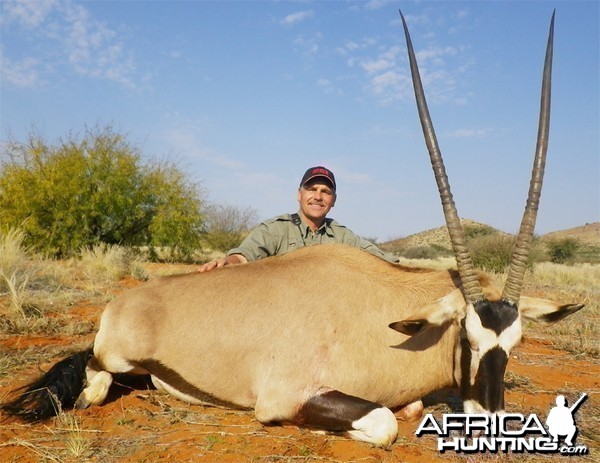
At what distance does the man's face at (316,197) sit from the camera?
19.3 feet

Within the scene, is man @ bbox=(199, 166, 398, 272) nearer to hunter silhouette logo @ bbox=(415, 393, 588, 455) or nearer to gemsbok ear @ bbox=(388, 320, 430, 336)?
gemsbok ear @ bbox=(388, 320, 430, 336)

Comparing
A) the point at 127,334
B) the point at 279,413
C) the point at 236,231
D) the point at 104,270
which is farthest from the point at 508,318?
the point at 236,231

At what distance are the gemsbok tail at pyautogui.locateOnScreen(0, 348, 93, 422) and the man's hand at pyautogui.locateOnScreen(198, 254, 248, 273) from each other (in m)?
1.25

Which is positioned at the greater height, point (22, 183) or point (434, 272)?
point (22, 183)

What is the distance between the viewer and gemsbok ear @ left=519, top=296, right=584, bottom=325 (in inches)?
134

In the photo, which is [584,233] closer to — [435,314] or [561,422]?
[561,422]

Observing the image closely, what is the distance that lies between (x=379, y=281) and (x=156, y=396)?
→ 2053mm

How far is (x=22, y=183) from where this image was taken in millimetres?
17422

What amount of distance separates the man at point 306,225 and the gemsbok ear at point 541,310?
218 cm

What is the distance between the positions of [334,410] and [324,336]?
0.50 metres

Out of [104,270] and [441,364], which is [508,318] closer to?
[441,364]

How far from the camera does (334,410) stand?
3111 millimetres

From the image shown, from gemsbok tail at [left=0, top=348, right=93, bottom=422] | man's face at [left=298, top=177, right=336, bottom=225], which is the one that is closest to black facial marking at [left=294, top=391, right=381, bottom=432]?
gemsbok tail at [left=0, top=348, right=93, bottom=422]

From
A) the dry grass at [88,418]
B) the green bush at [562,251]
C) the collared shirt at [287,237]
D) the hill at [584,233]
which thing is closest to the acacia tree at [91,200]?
the dry grass at [88,418]
